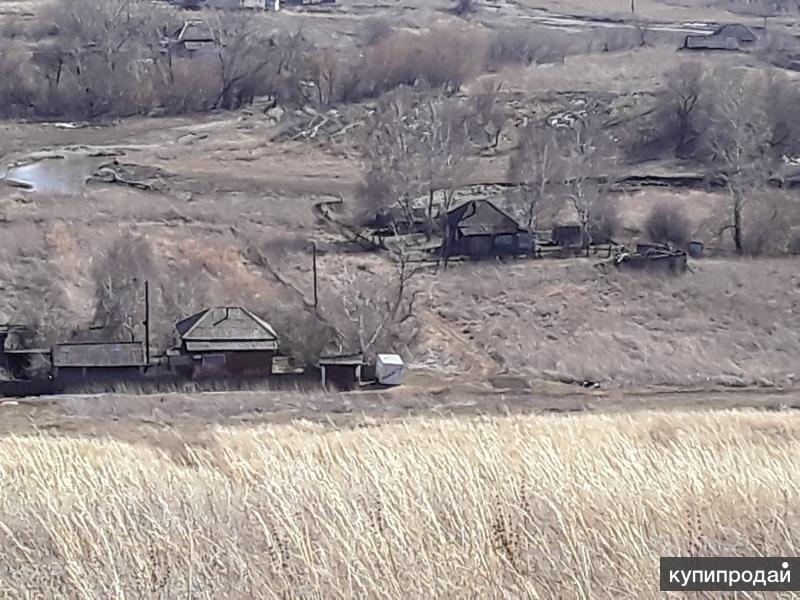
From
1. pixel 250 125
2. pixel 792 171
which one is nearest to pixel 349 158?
pixel 250 125

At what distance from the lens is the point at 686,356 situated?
28625mm

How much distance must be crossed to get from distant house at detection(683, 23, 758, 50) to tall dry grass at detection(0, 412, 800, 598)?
65.8 metres

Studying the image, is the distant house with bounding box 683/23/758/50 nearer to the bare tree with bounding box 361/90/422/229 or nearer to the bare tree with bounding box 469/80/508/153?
the bare tree with bounding box 469/80/508/153

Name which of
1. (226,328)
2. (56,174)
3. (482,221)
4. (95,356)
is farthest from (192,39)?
(95,356)

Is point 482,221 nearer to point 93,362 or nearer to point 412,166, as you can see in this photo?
point 412,166

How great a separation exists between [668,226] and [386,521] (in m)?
35.2

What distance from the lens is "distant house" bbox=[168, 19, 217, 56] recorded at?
66419 mm

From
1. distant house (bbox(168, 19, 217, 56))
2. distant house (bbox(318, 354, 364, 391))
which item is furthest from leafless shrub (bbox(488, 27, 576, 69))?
distant house (bbox(318, 354, 364, 391))

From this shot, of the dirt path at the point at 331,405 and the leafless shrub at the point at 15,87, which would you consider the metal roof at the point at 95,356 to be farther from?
the leafless shrub at the point at 15,87

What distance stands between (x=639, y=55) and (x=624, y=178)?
Result: 2266cm

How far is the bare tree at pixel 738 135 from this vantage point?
39.7 meters

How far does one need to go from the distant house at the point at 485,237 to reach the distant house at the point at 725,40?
117 ft

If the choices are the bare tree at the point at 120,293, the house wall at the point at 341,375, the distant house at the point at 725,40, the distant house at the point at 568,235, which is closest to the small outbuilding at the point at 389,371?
the house wall at the point at 341,375

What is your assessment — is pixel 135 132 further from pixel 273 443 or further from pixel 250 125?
pixel 273 443
